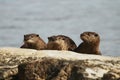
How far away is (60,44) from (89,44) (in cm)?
95

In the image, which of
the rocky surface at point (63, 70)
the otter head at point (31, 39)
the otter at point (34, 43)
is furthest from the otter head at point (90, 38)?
the rocky surface at point (63, 70)

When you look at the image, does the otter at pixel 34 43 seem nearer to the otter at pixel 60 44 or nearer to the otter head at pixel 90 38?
the otter at pixel 60 44

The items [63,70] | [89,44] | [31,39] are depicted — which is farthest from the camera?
[31,39]

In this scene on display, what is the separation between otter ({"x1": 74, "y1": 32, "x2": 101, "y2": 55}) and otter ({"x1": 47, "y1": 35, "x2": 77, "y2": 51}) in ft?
1.76

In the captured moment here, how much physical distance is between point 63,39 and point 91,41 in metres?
1.10

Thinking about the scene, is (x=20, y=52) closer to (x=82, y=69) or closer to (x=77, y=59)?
(x=77, y=59)

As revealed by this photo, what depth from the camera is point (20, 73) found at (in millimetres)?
8836

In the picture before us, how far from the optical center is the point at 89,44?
15406mm

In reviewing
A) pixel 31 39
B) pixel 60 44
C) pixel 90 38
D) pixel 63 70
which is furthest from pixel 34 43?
pixel 63 70

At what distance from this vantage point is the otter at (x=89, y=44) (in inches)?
599

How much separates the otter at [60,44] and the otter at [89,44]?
0.54 metres

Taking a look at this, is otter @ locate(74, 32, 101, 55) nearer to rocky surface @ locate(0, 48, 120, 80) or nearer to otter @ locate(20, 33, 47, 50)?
otter @ locate(20, 33, 47, 50)

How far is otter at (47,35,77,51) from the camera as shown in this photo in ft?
50.6

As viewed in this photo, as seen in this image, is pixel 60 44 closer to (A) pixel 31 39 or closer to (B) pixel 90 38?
(B) pixel 90 38
